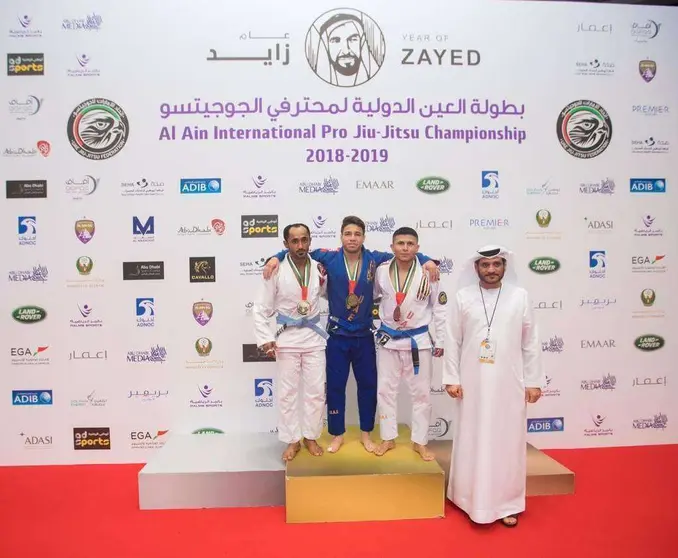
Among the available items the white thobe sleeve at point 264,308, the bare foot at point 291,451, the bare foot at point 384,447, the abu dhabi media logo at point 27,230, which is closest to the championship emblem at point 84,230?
the abu dhabi media logo at point 27,230

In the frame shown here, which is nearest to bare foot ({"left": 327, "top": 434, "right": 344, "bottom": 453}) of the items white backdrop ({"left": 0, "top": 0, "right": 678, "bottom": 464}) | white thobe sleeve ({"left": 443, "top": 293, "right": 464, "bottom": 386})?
white backdrop ({"left": 0, "top": 0, "right": 678, "bottom": 464})

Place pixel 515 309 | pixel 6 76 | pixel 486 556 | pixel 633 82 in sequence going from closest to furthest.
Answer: pixel 486 556, pixel 515 309, pixel 6 76, pixel 633 82

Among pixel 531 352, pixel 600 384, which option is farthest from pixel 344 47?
pixel 600 384

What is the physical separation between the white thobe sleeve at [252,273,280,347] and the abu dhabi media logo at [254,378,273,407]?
2.86 feet

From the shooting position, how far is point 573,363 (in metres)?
4.18

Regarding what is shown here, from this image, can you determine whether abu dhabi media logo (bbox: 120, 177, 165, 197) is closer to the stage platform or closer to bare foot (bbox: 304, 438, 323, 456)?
the stage platform

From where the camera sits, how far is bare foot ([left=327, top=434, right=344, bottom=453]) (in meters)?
3.39

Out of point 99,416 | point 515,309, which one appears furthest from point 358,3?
point 99,416

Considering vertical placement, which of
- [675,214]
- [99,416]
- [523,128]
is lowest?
[99,416]

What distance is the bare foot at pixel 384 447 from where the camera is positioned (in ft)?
10.9

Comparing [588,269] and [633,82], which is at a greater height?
[633,82]

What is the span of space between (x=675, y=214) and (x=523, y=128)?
4.99ft

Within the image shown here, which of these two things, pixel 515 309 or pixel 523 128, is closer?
pixel 515 309

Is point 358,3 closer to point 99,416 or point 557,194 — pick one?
point 557,194
